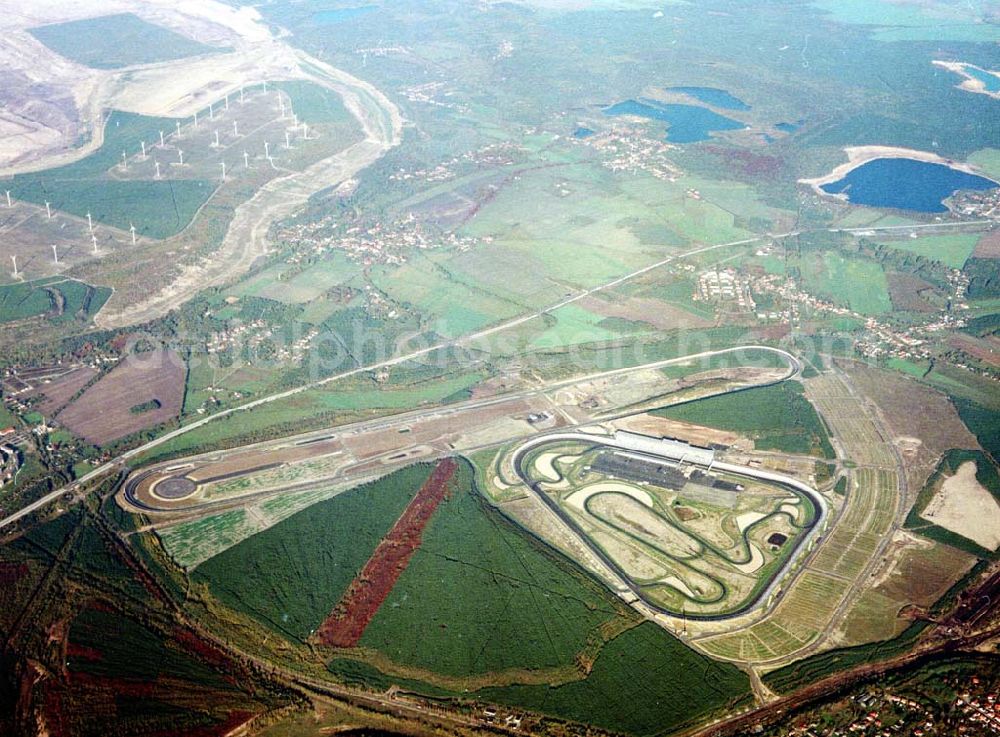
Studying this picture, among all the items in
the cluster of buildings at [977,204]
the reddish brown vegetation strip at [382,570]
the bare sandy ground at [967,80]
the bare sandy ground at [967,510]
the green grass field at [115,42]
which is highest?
the green grass field at [115,42]

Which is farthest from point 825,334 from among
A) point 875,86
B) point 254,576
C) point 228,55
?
point 228,55

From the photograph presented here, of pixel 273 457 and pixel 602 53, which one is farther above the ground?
pixel 602 53

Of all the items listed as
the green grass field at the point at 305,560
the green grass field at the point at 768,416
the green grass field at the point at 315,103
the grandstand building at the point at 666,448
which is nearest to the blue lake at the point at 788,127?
the green grass field at the point at 315,103

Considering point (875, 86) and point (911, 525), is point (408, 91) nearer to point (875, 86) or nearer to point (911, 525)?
point (875, 86)

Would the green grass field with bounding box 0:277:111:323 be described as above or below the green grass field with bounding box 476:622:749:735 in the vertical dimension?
above

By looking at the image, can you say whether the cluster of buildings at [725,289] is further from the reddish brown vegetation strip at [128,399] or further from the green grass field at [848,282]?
the reddish brown vegetation strip at [128,399]

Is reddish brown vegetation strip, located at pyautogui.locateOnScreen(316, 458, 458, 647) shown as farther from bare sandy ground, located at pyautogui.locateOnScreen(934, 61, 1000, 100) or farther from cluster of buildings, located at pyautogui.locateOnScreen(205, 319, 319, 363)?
bare sandy ground, located at pyautogui.locateOnScreen(934, 61, 1000, 100)

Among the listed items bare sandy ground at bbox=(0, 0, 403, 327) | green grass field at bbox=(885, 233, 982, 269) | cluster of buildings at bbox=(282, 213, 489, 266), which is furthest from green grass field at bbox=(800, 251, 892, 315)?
bare sandy ground at bbox=(0, 0, 403, 327)
